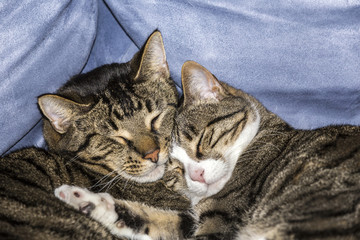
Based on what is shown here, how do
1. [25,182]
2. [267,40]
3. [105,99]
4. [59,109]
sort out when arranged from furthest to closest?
1. [267,40]
2. [105,99]
3. [59,109]
4. [25,182]

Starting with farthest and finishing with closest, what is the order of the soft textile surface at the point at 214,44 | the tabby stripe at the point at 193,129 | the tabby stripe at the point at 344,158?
the soft textile surface at the point at 214,44
the tabby stripe at the point at 193,129
the tabby stripe at the point at 344,158

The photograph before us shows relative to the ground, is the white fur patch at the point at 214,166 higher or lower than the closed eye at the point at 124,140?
lower

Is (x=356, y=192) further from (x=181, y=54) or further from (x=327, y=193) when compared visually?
(x=181, y=54)

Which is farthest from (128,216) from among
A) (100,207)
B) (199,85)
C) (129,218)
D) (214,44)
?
(214,44)

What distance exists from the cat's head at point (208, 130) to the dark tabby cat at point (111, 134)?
0.11m

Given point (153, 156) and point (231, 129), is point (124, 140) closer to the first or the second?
point (153, 156)

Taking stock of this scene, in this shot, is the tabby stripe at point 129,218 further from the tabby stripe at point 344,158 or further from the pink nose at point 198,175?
the tabby stripe at point 344,158

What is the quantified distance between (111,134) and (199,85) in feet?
1.82

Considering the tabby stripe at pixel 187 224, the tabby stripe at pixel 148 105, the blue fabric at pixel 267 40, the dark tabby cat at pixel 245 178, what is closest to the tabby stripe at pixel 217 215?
the dark tabby cat at pixel 245 178

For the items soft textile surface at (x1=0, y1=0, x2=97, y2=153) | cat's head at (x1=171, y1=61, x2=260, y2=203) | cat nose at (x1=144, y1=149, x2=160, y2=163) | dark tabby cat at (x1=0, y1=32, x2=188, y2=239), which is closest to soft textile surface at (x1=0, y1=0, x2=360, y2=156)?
soft textile surface at (x1=0, y1=0, x2=97, y2=153)

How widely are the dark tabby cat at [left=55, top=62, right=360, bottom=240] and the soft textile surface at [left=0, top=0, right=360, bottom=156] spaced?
30 centimetres

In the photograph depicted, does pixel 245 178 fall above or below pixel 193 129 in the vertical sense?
below

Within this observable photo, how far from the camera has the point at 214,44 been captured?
2359mm

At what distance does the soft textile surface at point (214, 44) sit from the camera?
2.20 meters
